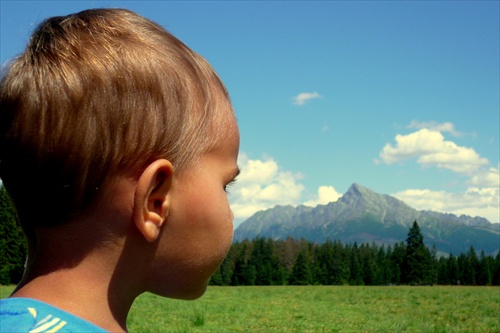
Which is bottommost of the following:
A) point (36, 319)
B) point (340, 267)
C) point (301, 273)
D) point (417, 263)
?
point (301, 273)

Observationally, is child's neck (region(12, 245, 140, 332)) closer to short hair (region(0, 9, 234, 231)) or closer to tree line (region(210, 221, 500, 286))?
short hair (region(0, 9, 234, 231))

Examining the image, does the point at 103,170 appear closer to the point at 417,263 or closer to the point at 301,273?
the point at 417,263

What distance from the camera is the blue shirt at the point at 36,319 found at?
0.97 meters

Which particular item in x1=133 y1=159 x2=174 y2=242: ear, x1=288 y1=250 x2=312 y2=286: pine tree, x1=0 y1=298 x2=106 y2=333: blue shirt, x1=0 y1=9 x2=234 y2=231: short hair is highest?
x1=0 y1=9 x2=234 y2=231: short hair

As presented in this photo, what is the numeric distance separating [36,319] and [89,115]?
1.31 ft

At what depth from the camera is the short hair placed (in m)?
1.10

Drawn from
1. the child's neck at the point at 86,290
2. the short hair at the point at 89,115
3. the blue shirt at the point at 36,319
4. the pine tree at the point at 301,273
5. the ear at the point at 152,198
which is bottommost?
the pine tree at the point at 301,273

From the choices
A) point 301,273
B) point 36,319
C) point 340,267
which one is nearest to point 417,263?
point 340,267

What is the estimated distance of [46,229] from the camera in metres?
1.17

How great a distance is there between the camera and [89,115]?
43.5 inches

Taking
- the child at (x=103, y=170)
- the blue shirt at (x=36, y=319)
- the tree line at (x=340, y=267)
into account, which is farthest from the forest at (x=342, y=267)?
the blue shirt at (x=36, y=319)

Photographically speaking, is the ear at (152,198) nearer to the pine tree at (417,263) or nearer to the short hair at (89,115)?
the short hair at (89,115)

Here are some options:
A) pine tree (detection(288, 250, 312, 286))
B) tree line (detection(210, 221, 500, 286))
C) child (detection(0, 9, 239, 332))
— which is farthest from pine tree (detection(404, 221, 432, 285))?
child (detection(0, 9, 239, 332))

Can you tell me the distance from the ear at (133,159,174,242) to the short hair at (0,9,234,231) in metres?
0.03
